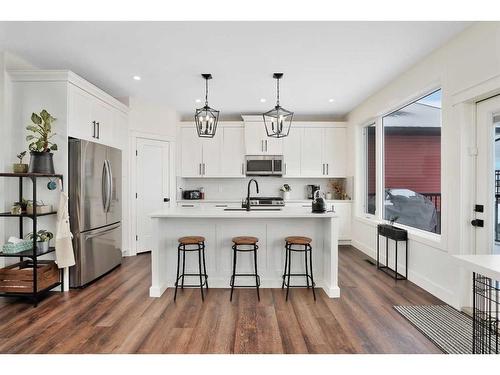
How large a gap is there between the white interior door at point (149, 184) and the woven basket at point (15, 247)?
2035 millimetres

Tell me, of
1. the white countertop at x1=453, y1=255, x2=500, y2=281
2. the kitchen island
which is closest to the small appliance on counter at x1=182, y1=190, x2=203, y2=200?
the kitchen island

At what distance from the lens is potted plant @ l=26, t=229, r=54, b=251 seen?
10.7 feet

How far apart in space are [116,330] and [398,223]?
12.9 feet

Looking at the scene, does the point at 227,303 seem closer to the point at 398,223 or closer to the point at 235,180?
the point at 398,223

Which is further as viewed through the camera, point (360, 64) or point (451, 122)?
point (360, 64)

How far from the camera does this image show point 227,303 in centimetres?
307

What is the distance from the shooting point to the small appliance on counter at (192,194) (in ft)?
19.9

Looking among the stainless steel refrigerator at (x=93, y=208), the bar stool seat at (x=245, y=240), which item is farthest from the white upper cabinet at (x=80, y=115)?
the bar stool seat at (x=245, y=240)

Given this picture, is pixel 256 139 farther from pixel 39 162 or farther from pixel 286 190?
pixel 39 162

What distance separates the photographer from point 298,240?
3.24 meters
